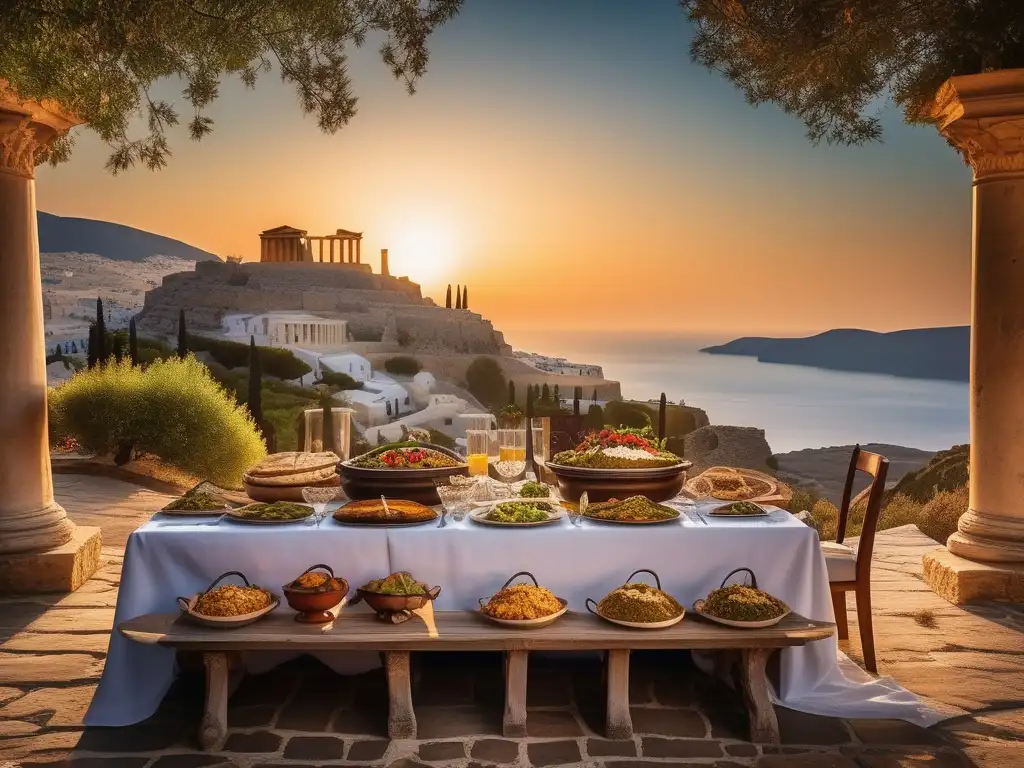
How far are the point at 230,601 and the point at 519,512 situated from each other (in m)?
1.13

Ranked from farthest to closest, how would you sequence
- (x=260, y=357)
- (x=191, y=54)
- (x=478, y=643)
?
(x=260, y=357), (x=191, y=54), (x=478, y=643)

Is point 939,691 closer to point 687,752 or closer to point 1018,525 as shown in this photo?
point 687,752

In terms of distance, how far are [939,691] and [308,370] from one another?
160 ft

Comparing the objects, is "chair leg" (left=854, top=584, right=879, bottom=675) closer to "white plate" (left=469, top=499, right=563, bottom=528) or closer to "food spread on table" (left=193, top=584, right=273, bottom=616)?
"white plate" (left=469, top=499, right=563, bottom=528)

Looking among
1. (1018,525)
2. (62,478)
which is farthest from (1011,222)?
(62,478)

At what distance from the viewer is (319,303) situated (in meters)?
66.3

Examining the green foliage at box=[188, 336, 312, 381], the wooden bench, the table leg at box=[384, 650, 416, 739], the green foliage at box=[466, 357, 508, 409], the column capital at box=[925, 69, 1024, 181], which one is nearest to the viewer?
the wooden bench

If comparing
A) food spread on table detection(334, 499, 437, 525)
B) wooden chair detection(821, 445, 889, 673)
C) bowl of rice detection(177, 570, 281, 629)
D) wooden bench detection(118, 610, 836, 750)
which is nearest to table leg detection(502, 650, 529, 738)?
wooden bench detection(118, 610, 836, 750)

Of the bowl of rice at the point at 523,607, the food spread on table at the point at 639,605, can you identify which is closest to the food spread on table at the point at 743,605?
the food spread on table at the point at 639,605

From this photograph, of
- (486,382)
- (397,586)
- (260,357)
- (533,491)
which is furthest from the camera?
(486,382)

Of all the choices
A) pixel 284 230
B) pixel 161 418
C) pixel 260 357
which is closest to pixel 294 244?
pixel 284 230

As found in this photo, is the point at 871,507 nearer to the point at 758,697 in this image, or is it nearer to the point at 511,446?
the point at 758,697

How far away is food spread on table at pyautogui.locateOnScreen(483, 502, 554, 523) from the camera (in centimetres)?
362

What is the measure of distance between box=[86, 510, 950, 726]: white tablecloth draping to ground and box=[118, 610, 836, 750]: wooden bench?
0.16 m
